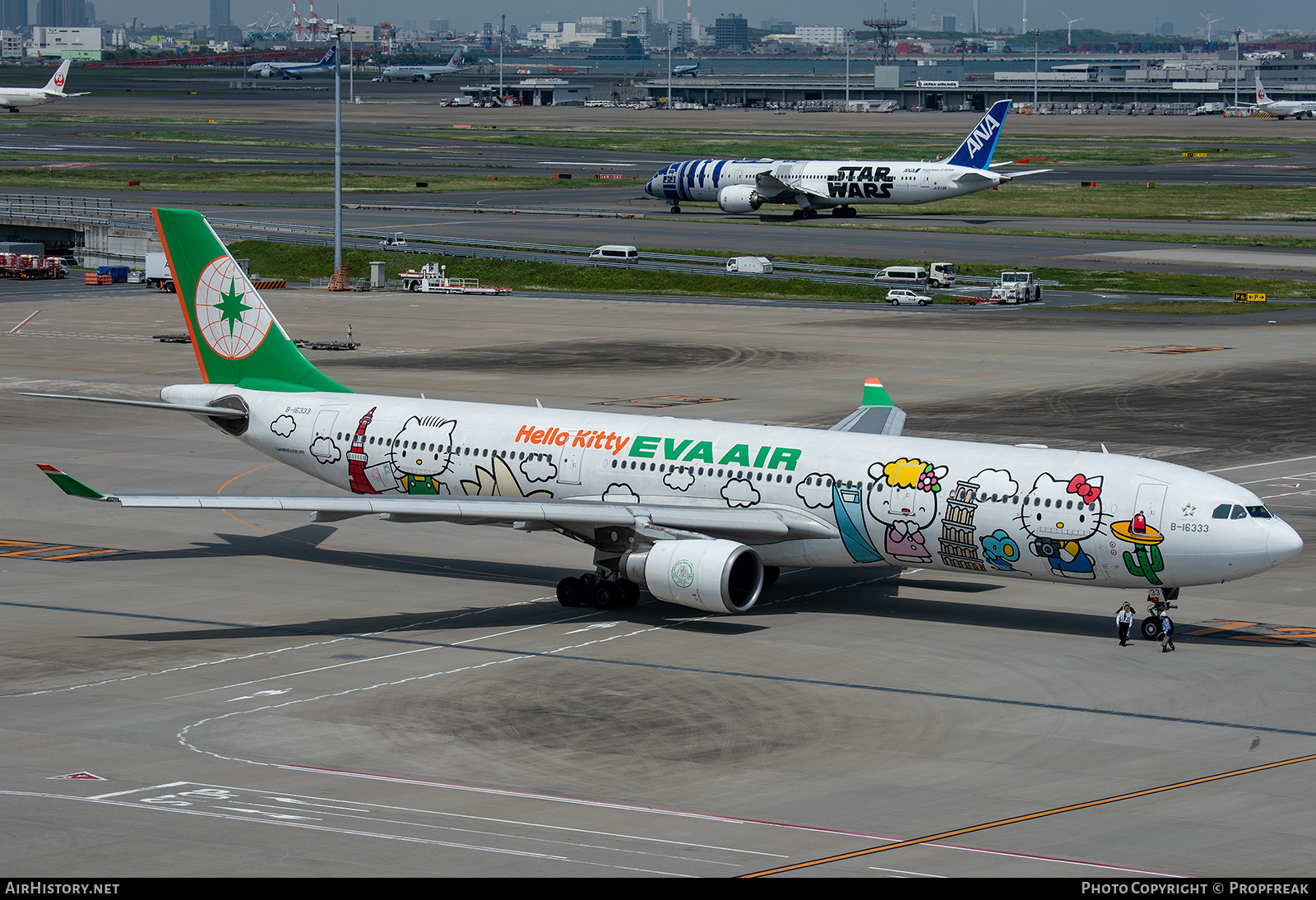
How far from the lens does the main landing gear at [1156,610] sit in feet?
124

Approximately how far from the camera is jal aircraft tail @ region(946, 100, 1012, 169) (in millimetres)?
148250

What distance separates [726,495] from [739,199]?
122m

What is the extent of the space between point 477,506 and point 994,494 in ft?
41.0

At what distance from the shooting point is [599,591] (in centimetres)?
4162

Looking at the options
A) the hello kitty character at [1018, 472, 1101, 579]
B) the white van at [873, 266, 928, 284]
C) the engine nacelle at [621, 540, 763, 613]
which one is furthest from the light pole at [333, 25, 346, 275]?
the hello kitty character at [1018, 472, 1101, 579]

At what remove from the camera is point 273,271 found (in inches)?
5079

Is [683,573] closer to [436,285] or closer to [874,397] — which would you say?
[874,397]

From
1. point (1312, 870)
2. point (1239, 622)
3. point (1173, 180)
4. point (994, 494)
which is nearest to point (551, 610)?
point (994, 494)

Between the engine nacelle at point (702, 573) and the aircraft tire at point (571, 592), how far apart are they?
2299 mm

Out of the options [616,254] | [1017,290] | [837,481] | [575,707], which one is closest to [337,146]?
[616,254]

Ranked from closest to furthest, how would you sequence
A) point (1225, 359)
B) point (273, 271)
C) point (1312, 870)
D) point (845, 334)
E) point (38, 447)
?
1. point (1312, 870)
2. point (38, 447)
3. point (1225, 359)
4. point (845, 334)
5. point (273, 271)

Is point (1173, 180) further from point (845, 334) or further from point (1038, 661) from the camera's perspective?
point (1038, 661)

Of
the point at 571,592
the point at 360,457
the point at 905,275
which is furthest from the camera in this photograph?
the point at 905,275

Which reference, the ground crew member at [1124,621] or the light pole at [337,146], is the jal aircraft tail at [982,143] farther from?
the ground crew member at [1124,621]
